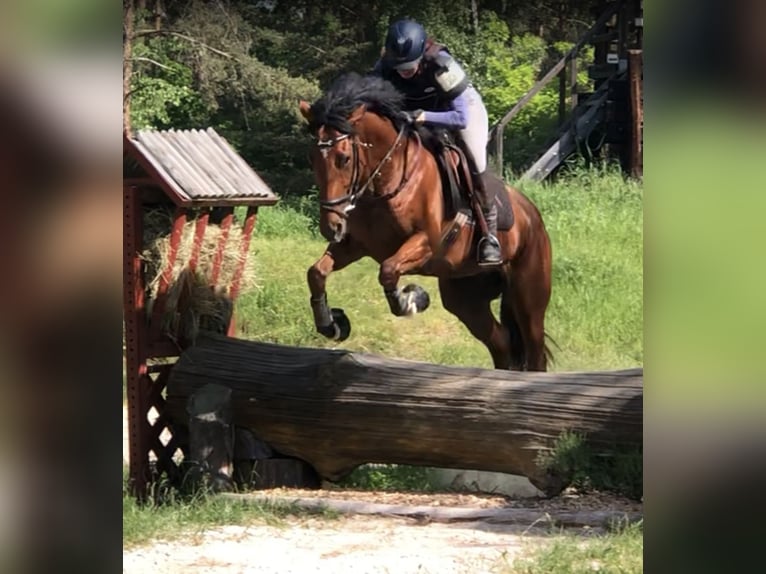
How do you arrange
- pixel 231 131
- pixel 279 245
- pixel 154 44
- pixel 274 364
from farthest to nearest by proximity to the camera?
1. pixel 154 44
2. pixel 231 131
3. pixel 279 245
4. pixel 274 364

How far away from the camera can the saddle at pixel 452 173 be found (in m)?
5.01

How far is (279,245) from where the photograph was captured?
8156 millimetres

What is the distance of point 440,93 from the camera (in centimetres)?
481

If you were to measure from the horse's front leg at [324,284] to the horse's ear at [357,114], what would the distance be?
573mm

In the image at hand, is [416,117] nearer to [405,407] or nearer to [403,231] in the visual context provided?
[403,231]

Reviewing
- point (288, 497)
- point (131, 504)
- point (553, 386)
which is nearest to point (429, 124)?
point (553, 386)

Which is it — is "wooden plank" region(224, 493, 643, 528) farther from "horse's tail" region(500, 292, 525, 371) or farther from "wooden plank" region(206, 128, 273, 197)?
"wooden plank" region(206, 128, 273, 197)

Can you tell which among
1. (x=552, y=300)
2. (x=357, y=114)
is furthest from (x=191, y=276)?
(x=552, y=300)

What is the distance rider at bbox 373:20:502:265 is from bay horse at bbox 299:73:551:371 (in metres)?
0.10

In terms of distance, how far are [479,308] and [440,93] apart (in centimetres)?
126

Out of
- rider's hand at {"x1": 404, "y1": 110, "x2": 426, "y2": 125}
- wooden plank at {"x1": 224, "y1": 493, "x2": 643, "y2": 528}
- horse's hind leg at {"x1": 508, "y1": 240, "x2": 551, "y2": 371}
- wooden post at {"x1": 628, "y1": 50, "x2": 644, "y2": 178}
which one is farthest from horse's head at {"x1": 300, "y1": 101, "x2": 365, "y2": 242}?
wooden post at {"x1": 628, "y1": 50, "x2": 644, "y2": 178}

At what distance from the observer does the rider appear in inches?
182
